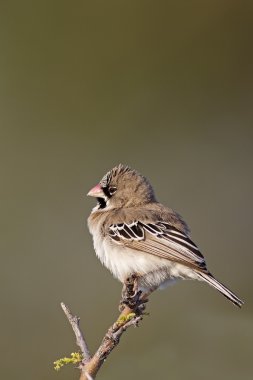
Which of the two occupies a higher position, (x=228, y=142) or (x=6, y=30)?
(x=6, y=30)

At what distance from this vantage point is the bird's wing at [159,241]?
14.5 ft

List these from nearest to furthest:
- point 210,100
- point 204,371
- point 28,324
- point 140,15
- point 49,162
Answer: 1. point 204,371
2. point 28,324
3. point 49,162
4. point 210,100
5. point 140,15

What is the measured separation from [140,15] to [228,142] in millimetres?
2281

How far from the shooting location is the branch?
3043mm

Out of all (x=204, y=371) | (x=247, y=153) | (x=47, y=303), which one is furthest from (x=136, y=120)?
(x=204, y=371)

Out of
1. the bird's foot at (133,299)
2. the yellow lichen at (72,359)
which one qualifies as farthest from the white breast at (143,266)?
the yellow lichen at (72,359)

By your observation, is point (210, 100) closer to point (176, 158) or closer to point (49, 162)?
point (176, 158)

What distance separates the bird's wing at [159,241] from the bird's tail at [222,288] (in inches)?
1.9

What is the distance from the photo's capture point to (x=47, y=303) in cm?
754

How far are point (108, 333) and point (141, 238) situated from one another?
1406 mm

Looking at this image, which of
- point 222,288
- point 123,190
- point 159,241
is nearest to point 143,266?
point 159,241

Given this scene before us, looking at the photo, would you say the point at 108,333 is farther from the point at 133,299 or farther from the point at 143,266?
the point at 143,266

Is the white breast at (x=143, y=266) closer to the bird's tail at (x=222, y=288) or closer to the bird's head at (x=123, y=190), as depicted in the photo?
the bird's tail at (x=222, y=288)

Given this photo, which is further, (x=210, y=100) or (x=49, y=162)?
(x=210, y=100)
